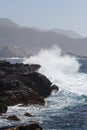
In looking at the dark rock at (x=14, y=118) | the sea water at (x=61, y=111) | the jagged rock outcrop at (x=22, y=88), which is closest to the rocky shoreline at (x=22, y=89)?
the jagged rock outcrop at (x=22, y=88)

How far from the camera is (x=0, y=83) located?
171ft

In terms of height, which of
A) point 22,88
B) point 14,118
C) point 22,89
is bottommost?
point 14,118

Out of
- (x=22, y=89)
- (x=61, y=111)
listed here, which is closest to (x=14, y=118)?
(x=61, y=111)

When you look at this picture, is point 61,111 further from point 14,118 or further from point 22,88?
point 22,88

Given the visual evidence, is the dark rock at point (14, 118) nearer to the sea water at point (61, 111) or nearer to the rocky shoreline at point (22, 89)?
the sea water at point (61, 111)

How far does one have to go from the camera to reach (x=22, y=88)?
51875mm

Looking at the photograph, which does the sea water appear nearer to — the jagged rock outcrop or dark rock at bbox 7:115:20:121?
dark rock at bbox 7:115:20:121

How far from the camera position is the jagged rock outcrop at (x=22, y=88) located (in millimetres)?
49006

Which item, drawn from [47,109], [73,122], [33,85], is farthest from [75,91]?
[73,122]

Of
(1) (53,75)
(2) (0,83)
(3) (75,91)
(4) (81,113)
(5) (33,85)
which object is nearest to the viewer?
(4) (81,113)

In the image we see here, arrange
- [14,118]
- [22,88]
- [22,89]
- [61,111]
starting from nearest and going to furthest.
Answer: [14,118], [61,111], [22,89], [22,88]

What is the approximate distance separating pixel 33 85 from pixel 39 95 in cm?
260

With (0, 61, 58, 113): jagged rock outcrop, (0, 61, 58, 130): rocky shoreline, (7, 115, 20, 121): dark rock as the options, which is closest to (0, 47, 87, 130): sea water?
(7, 115, 20, 121): dark rock

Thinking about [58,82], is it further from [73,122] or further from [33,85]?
[73,122]
